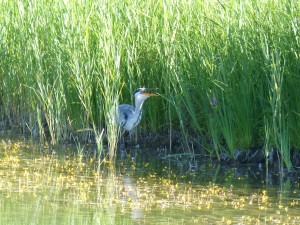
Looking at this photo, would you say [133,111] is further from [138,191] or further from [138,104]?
[138,191]

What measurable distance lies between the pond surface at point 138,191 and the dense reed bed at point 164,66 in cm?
41

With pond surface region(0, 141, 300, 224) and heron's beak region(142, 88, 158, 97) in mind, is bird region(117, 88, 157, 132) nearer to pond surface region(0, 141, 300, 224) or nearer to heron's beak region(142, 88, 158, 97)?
heron's beak region(142, 88, 158, 97)

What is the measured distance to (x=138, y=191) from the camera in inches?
285

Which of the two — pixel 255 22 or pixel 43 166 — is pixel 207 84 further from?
pixel 43 166

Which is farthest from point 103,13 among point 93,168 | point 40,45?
point 93,168

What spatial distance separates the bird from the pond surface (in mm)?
411

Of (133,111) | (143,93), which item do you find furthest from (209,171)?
(133,111)

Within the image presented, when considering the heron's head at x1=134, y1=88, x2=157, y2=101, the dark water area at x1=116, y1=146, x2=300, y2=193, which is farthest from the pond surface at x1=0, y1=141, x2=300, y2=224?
the heron's head at x1=134, y1=88, x2=157, y2=101

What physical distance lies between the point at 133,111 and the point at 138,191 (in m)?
2.56

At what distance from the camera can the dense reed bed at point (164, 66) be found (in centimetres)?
813

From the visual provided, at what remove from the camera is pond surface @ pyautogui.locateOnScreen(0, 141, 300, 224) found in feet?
20.5

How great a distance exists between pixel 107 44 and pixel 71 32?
583 millimetres

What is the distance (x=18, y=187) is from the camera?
7.19m

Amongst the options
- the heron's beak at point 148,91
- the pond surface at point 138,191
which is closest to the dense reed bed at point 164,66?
the heron's beak at point 148,91
